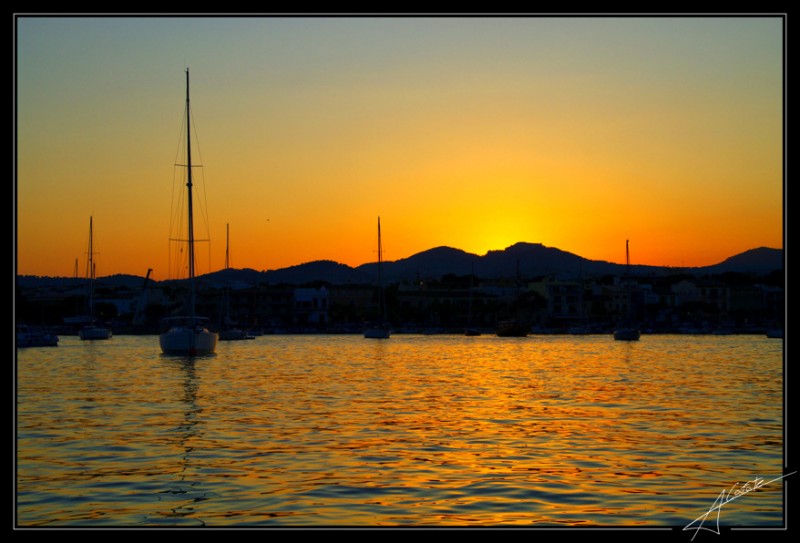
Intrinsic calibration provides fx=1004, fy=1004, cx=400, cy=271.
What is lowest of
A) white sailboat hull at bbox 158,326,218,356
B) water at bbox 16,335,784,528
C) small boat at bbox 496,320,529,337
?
water at bbox 16,335,784,528

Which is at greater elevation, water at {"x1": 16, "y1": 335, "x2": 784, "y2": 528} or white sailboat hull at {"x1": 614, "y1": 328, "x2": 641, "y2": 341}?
white sailboat hull at {"x1": 614, "y1": 328, "x2": 641, "y2": 341}

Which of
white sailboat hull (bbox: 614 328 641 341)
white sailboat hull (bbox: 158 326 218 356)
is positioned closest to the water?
white sailboat hull (bbox: 158 326 218 356)

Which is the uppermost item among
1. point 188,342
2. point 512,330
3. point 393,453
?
point 512,330

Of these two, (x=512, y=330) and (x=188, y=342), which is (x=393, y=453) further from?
(x=512, y=330)

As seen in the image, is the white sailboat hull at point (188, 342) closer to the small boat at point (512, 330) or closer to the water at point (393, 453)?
the water at point (393, 453)

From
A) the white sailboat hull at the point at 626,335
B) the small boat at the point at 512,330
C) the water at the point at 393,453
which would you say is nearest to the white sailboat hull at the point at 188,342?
the water at the point at 393,453

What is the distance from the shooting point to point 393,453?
2222 centimetres

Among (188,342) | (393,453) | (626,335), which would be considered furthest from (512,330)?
(393,453)

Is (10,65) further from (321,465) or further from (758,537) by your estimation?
(321,465)

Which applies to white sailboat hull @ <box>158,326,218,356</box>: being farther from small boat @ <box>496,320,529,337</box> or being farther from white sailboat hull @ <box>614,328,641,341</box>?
small boat @ <box>496,320,529,337</box>

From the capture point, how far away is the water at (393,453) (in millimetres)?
16156

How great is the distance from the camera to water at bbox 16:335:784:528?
16156 mm

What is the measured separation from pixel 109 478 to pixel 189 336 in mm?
48148

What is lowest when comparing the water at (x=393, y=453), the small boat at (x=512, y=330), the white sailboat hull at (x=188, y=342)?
the water at (x=393, y=453)
